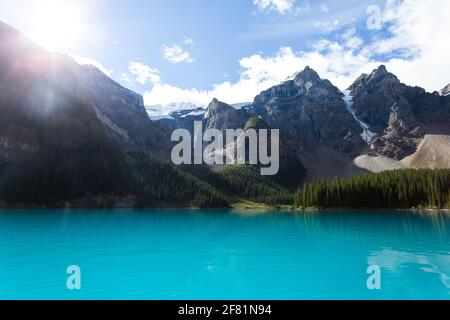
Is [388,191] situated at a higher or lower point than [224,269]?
higher

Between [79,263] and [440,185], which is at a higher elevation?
[440,185]

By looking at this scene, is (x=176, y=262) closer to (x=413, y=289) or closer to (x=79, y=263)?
(x=79, y=263)

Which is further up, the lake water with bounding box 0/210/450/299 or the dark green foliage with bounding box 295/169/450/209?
the dark green foliage with bounding box 295/169/450/209

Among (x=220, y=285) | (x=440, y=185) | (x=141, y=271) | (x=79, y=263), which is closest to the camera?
(x=220, y=285)

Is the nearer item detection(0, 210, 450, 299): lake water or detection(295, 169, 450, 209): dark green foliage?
detection(0, 210, 450, 299): lake water

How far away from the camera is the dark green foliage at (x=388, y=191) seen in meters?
167

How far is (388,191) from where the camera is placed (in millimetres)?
170250

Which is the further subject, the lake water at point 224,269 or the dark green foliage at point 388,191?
the dark green foliage at point 388,191

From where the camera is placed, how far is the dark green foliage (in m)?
167

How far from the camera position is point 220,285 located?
28.0 metres

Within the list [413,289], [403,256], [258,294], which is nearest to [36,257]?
[258,294]

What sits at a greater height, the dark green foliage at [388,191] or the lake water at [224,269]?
the dark green foliage at [388,191]
